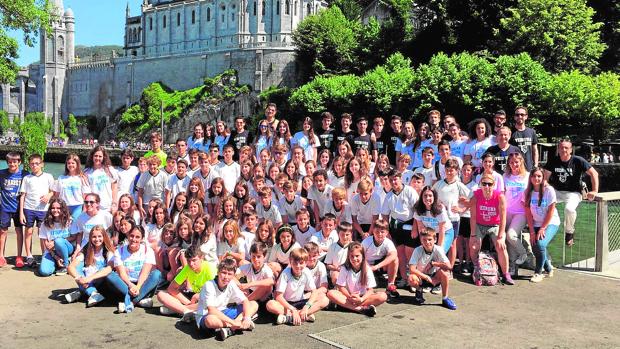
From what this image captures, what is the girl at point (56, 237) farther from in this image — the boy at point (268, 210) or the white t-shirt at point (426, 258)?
the white t-shirt at point (426, 258)

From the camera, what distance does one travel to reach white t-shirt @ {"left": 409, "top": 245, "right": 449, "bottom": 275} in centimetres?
812

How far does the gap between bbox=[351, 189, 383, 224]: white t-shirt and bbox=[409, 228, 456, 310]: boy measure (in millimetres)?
1087

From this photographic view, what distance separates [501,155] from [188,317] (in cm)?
576

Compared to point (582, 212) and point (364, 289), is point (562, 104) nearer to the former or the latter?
point (582, 212)

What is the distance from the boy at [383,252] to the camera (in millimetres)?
8217

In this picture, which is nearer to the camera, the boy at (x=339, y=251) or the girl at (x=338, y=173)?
the boy at (x=339, y=251)

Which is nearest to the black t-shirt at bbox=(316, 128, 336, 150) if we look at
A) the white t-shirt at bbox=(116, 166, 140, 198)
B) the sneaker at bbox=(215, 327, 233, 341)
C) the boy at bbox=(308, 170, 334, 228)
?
the boy at bbox=(308, 170, 334, 228)

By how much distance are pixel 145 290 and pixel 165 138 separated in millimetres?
66761

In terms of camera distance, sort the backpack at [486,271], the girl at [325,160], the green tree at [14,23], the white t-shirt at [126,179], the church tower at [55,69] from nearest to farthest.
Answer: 1. the backpack at [486,271]
2. the girl at [325,160]
3. the white t-shirt at [126,179]
4. the green tree at [14,23]
5. the church tower at [55,69]

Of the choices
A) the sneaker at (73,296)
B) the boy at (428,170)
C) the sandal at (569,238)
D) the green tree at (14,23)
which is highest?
the green tree at (14,23)

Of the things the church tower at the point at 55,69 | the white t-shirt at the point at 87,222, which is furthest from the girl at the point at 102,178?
the church tower at the point at 55,69

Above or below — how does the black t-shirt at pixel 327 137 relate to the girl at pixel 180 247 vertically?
above

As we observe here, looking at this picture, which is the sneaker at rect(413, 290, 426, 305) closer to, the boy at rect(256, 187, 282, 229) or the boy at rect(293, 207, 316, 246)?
the boy at rect(293, 207, 316, 246)

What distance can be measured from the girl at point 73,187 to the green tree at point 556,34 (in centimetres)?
3131
